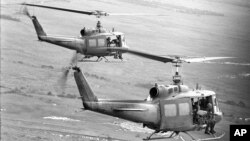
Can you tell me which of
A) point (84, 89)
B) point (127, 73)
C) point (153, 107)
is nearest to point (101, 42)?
point (127, 73)

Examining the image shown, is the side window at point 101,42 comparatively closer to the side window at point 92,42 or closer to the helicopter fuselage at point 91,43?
the helicopter fuselage at point 91,43

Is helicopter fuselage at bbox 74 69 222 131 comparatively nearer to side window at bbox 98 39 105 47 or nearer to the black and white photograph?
the black and white photograph

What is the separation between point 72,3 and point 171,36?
523 centimetres

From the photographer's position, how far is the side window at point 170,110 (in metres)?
9.19

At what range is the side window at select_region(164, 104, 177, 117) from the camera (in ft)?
30.1

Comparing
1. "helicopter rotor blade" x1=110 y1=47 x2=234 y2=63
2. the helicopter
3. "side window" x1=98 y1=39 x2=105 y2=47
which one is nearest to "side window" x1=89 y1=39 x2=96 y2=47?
"side window" x1=98 y1=39 x2=105 y2=47

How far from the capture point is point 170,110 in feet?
30.3

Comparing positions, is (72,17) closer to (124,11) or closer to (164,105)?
(124,11)

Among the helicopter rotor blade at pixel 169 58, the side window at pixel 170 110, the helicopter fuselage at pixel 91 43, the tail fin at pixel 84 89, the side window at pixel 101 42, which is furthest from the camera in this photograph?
the side window at pixel 101 42

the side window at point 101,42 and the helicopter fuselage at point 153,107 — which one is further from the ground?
the side window at point 101,42

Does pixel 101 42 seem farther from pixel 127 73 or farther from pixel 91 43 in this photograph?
pixel 127 73

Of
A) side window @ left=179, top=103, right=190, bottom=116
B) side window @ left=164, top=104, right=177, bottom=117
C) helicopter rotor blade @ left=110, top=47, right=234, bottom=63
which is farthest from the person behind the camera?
side window @ left=179, top=103, right=190, bottom=116

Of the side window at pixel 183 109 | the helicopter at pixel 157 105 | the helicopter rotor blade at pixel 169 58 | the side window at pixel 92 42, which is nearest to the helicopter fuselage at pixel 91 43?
the side window at pixel 92 42

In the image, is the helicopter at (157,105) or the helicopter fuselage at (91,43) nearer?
the helicopter at (157,105)
